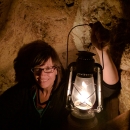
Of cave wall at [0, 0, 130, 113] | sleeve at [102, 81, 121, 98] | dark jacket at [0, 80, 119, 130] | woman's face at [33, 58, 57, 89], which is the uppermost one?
cave wall at [0, 0, 130, 113]

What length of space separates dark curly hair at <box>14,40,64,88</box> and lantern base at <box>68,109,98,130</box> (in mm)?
658

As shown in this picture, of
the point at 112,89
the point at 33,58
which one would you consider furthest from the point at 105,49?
the point at 33,58

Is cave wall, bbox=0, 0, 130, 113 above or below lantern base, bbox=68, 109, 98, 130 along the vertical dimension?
above

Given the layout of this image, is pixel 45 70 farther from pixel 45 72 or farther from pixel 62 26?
pixel 62 26

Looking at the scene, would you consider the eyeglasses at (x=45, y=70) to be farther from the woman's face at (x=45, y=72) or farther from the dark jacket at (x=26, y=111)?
the dark jacket at (x=26, y=111)

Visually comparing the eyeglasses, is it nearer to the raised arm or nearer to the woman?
the woman

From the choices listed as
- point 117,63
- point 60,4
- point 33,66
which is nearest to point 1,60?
point 33,66

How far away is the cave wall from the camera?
4.62 feet

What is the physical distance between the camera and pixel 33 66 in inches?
71.6

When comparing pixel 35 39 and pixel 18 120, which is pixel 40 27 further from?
pixel 18 120

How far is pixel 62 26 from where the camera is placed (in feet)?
5.86

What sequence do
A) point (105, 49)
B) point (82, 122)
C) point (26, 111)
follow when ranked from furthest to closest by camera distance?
point (26, 111), point (105, 49), point (82, 122)

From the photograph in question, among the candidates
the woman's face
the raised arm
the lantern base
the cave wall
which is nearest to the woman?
the woman's face

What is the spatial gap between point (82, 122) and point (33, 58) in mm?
840
